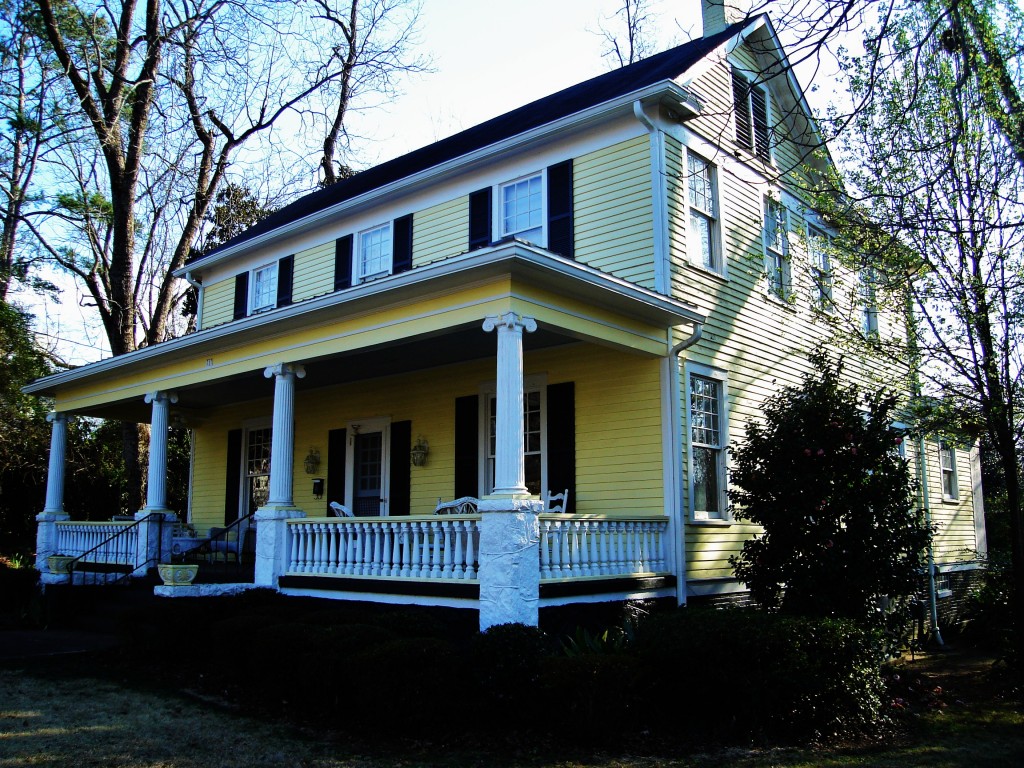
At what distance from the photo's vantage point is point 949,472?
63.7 ft

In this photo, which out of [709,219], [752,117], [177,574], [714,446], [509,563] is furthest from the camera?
[752,117]

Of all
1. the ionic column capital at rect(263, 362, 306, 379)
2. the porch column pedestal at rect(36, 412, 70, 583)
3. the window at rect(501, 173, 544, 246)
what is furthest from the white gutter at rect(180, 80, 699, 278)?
the porch column pedestal at rect(36, 412, 70, 583)

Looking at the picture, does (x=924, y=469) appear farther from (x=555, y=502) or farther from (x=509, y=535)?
(x=509, y=535)

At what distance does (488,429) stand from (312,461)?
4.23m

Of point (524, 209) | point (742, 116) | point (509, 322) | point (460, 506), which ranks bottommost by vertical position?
point (460, 506)

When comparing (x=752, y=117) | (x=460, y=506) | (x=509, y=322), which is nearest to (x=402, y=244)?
(x=460, y=506)

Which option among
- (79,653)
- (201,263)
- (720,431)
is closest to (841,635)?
(720,431)

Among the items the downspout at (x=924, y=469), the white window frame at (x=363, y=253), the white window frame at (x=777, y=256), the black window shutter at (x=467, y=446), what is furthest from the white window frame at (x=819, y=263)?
the white window frame at (x=363, y=253)

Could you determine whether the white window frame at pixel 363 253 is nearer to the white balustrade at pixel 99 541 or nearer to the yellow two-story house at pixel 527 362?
the yellow two-story house at pixel 527 362

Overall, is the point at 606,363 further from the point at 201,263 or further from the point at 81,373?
the point at 201,263

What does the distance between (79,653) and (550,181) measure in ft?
28.4

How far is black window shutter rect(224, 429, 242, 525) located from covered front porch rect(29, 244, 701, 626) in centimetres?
23

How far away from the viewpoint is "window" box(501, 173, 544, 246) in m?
12.5

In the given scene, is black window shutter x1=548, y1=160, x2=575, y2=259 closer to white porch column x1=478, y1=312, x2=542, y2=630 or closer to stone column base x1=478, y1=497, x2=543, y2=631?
white porch column x1=478, y1=312, x2=542, y2=630
